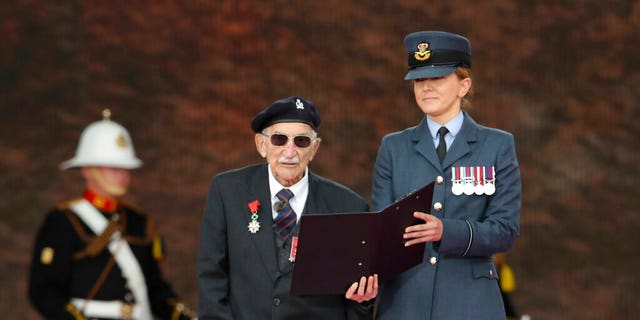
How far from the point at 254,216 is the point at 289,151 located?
24cm

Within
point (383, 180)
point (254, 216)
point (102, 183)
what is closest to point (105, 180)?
point (102, 183)

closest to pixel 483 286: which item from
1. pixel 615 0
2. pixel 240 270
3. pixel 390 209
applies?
pixel 390 209

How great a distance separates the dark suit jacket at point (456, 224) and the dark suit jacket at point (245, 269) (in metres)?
0.19

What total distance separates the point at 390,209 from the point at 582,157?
3337 millimetres

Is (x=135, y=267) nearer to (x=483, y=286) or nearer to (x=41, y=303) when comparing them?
(x=41, y=303)

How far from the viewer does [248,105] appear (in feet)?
20.2

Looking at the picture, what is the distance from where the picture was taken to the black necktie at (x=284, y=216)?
333 centimetres

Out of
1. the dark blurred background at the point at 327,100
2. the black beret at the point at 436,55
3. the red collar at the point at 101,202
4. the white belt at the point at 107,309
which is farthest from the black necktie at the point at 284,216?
the dark blurred background at the point at 327,100

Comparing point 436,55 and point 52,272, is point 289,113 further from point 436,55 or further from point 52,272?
point 52,272

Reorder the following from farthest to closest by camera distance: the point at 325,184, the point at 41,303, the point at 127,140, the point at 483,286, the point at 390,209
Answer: the point at 127,140 < the point at 41,303 < the point at 325,184 < the point at 483,286 < the point at 390,209

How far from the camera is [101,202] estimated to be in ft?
14.8

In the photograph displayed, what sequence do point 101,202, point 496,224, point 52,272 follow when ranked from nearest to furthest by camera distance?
point 496,224 < point 52,272 < point 101,202

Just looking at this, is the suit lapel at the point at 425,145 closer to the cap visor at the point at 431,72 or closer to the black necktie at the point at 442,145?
the black necktie at the point at 442,145

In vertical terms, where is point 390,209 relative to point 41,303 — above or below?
above
